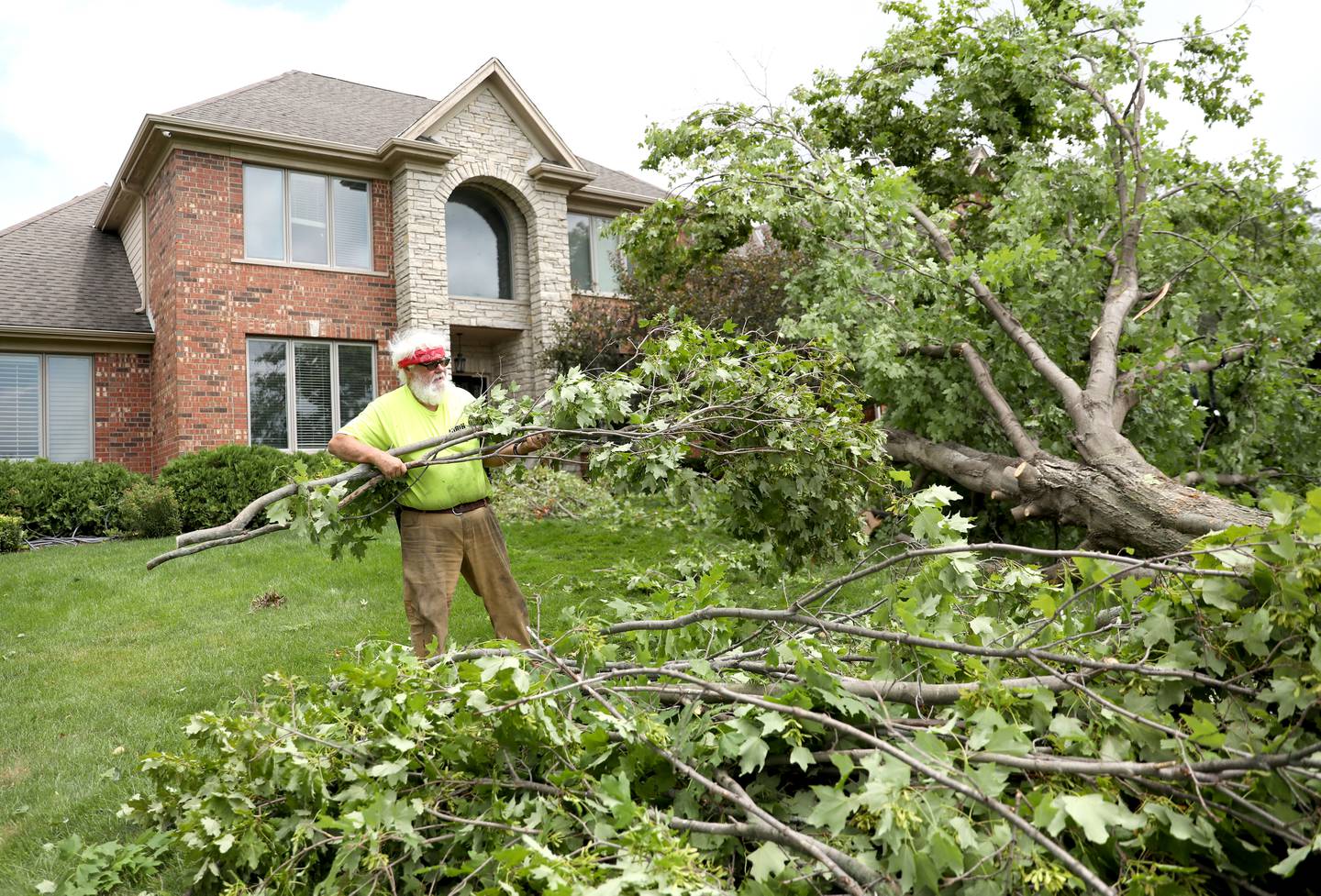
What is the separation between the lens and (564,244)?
16391 mm

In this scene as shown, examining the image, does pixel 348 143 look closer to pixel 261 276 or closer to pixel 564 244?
pixel 261 276

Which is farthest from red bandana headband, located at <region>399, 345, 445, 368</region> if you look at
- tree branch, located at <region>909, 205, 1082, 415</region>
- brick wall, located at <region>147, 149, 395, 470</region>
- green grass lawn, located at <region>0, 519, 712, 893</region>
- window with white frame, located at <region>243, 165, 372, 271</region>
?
window with white frame, located at <region>243, 165, 372, 271</region>

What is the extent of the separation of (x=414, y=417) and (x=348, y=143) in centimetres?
1199

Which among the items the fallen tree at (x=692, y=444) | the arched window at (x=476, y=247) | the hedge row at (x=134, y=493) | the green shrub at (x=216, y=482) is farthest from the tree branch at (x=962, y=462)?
the arched window at (x=476, y=247)

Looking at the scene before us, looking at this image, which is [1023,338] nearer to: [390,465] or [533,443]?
[533,443]

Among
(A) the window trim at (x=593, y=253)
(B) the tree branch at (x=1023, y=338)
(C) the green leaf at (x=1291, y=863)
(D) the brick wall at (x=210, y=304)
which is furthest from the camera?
(A) the window trim at (x=593, y=253)

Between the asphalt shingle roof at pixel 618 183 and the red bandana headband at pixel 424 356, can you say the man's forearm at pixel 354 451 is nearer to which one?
the red bandana headband at pixel 424 356

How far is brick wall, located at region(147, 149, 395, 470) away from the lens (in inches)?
535

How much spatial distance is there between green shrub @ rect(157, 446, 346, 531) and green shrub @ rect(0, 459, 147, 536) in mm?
822

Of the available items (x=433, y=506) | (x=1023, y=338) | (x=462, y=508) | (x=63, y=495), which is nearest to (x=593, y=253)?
(x=63, y=495)

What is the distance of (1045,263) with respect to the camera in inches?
281

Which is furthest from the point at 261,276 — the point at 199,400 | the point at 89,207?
the point at 89,207

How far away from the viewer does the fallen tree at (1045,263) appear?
6973mm

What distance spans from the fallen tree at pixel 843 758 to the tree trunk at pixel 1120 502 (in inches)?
108
